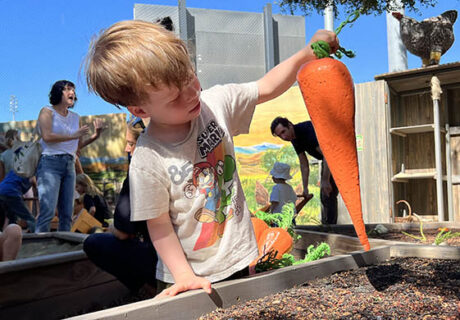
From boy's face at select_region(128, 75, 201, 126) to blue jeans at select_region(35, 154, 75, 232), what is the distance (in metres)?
2.46

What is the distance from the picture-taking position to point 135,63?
1.03 metres

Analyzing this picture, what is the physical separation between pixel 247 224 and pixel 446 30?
4.83 m

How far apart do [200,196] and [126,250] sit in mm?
408

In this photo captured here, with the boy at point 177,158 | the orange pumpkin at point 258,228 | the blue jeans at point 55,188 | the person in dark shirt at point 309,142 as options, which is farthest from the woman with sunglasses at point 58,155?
the boy at point 177,158

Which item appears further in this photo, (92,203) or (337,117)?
(92,203)

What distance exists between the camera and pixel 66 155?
347cm

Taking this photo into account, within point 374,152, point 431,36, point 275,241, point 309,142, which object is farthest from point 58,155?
point 431,36

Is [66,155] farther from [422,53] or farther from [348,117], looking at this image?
[422,53]

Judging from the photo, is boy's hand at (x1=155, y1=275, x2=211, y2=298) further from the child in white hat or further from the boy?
the child in white hat

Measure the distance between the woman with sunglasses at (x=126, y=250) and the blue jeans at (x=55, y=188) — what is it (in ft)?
6.41

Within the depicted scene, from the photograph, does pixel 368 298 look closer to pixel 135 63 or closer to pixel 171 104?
pixel 171 104

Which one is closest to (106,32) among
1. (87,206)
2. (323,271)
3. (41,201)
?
(323,271)

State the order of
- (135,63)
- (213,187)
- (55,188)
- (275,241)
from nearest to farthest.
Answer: (135,63)
(213,187)
(275,241)
(55,188)

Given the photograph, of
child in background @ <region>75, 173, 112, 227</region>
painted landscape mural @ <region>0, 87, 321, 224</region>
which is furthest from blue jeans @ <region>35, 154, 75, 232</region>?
painted landscape mural @ <region>0, 87, 321, 224</region>
